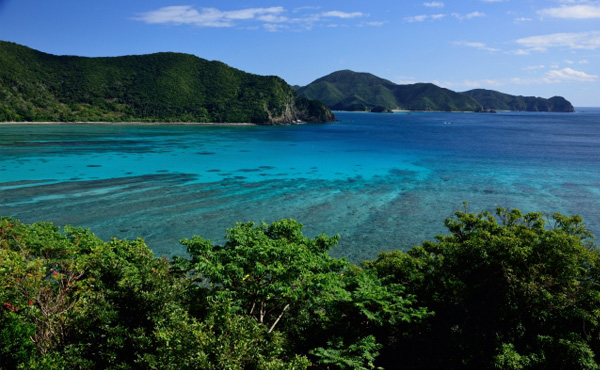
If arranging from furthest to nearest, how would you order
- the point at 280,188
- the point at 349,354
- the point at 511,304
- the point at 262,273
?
1. the point at 280,188
2. the point at 262,273
3. the point at 511,304
4. the point at 349,354

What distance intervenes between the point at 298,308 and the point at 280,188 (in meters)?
30.8

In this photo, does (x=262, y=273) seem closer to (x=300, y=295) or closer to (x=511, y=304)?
(x=300, y=295)

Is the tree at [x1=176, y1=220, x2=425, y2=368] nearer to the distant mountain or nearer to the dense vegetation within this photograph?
the dense vegetation

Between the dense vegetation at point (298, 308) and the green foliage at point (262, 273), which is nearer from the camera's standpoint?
the dense vegetation at point (298, 308)

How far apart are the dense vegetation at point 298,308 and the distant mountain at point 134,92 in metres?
146

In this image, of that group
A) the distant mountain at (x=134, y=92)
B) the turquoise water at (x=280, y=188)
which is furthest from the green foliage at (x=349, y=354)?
the distant mountain at (x=134, y=92)

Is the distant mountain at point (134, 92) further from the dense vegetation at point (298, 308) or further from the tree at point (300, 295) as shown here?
the tree at point (300, 295)

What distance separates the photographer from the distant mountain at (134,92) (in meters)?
138

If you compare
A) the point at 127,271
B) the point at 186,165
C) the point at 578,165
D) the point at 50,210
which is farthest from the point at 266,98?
the point at 127,271

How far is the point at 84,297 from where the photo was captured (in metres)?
12.7

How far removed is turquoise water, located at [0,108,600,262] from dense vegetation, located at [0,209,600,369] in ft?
36.3

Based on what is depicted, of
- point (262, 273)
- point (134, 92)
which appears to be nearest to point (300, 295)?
point (262, 273)

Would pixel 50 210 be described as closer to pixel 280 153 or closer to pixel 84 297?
pixel 84 297

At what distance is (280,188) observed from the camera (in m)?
45.4
